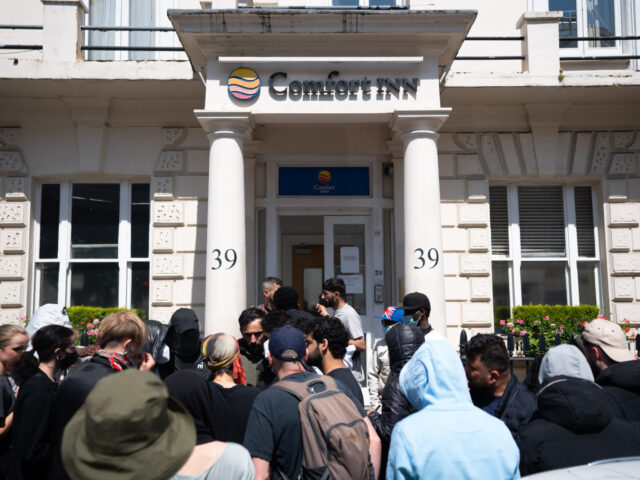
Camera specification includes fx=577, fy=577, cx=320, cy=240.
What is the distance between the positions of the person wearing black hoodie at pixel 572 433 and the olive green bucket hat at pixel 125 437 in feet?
6.31

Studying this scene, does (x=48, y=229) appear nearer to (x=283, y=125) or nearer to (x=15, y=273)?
(x=15, y=273)

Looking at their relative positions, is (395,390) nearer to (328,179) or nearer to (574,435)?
(574,435)

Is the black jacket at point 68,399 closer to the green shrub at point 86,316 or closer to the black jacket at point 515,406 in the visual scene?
the black jacket at point 515,406

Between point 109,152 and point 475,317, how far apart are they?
697 centimetres

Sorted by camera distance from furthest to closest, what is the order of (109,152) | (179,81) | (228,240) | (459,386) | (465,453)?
(109,152)
(179,81)
(228,240)
(459,386)
(465,453)

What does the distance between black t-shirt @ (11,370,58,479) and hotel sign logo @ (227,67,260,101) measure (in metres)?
5.85

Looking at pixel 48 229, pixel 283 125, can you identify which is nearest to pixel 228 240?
pixel 283 125

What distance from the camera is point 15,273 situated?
9.84 meters

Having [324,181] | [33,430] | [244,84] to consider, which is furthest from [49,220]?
[33,430]

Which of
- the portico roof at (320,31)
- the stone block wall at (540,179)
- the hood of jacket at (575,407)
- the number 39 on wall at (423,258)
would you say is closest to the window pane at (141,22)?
the portico roof at (320,31)

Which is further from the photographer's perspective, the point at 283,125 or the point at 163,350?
the point at 283,125

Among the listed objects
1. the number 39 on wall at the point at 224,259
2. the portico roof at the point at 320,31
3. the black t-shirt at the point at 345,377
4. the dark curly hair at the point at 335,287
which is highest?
the portico roof at the point at 320,31

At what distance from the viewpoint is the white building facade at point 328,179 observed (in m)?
9.73

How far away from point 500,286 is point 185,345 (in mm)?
6793
